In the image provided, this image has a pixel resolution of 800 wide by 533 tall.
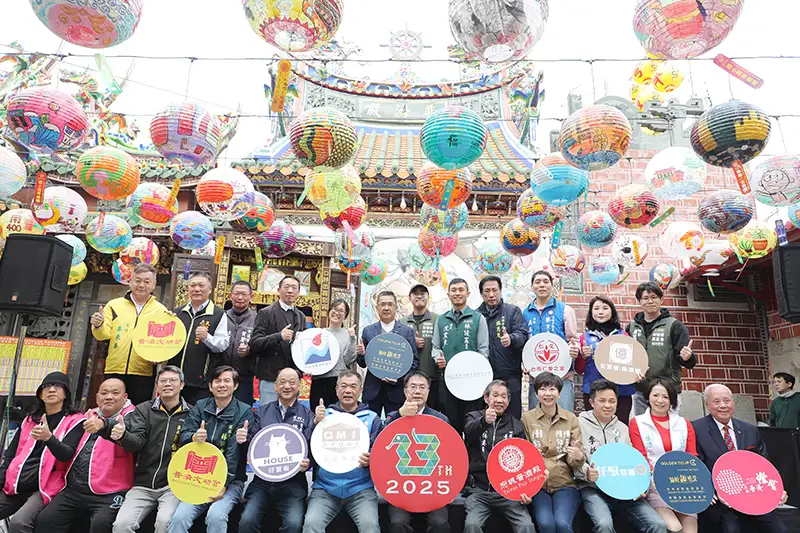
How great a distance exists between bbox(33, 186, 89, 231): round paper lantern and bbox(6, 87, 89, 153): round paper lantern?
1778 millimetres

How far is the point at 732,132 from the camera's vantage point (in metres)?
4.02

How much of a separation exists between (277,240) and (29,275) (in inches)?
106

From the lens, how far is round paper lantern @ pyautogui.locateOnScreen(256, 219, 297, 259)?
20.5 ft

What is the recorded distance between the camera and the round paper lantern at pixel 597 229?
5.91 m

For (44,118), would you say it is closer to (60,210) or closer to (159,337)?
(159,337)

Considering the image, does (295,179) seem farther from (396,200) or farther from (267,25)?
(267,25)

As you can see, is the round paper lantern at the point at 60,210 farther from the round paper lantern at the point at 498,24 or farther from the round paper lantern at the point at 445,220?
the round paper lantern at the point at 498,24

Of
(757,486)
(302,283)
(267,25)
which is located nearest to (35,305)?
(267,25)

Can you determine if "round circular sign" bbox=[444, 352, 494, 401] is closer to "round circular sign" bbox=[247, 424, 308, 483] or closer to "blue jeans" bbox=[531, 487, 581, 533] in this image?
"blue jeans" bbox=[531, 487, 581, 533]

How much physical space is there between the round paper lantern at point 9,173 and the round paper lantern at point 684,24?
5.49 meters

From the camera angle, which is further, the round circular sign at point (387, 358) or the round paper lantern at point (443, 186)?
the round paper lantern at point (443, 186)

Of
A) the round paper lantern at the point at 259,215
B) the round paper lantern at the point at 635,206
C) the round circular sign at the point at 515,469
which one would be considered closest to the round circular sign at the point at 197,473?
the round circular sign at the point at 515,469

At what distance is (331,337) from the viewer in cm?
429

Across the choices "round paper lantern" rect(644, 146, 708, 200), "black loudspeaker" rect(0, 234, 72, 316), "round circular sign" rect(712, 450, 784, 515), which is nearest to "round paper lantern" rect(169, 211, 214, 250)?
"black loudspeaker" rect(0, 234, 72, 316)
